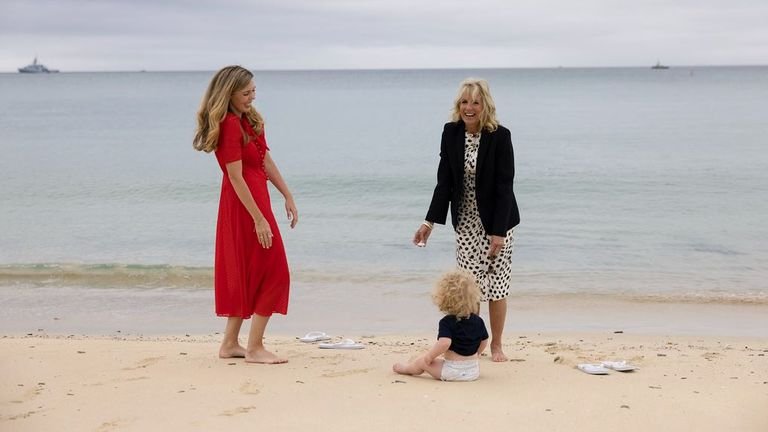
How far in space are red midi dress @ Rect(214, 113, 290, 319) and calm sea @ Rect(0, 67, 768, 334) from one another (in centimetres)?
387

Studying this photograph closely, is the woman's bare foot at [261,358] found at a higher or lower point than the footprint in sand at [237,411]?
higher

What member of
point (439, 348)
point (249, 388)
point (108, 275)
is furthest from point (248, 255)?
point (108, 275)

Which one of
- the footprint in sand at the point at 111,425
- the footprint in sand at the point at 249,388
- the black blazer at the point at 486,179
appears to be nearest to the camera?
the footprint in sand at the point at 111,425

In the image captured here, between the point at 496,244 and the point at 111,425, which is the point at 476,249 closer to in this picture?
the point at 496,244

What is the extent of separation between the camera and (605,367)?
5617 millimetres

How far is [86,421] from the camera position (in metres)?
4.43

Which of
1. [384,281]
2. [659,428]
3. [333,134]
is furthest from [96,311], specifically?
[333,134]

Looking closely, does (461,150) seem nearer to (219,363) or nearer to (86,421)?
(219,363)

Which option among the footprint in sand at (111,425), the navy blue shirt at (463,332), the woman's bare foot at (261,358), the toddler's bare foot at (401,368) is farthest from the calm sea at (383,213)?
the footprint in sand at (111,425)

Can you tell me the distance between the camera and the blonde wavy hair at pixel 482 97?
5.45 m

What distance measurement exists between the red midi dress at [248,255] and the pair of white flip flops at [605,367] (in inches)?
72.1

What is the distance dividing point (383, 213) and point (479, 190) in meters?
Result: 11.0

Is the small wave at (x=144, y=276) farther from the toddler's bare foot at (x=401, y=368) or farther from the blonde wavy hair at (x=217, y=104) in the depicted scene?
the blonde wavy hair at (x=217, y=104)

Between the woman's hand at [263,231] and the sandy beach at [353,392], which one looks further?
the woman's hand at [263,231]
